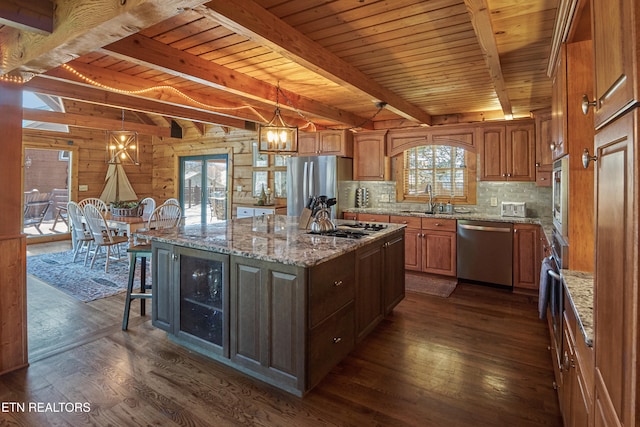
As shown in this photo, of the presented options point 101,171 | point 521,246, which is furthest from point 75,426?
point 101,171

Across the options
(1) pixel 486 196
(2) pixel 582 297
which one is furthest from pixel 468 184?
(2) pixel 582 297

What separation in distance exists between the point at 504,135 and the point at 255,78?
327 cm

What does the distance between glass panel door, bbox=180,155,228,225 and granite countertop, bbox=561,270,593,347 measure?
273 inches

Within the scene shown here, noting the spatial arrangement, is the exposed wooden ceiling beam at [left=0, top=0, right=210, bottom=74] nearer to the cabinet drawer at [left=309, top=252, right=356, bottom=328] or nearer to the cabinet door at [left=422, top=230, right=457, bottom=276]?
the cabinet drawer at [left=309, top=252, right=356, bottom=328]

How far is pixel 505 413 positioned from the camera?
6.61 feet

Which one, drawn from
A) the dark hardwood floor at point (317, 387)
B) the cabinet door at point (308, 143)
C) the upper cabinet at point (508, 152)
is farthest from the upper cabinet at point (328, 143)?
the dark hardwood floor at point (317, 387)

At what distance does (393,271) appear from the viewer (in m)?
3.37

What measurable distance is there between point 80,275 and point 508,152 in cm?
607

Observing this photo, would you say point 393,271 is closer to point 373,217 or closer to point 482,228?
point 482,228

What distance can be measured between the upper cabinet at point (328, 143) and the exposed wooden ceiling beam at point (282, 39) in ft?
6.06

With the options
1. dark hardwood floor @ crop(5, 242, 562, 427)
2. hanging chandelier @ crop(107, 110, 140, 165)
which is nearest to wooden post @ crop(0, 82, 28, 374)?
dark hardwood floor @ crop(5, 242, 562, 427)

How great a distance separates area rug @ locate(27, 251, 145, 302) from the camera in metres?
4.14

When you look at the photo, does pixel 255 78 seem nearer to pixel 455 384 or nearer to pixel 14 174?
pixel 14 174

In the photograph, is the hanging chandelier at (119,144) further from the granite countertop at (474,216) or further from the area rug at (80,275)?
the granite countertop at (474,216)
